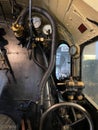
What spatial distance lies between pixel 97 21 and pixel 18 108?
1.60 metres

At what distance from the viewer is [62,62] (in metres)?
4.44

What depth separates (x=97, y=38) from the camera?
8.73ft

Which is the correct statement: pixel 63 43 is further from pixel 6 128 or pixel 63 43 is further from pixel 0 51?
pixel 6 128

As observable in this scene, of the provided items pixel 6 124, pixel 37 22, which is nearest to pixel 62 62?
pixel 37 22

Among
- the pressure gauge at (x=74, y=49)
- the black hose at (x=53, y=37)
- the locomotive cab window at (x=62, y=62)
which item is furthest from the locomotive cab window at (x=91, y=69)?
the black hose at (x=53, y=37)

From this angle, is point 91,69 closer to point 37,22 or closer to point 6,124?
point 37,22

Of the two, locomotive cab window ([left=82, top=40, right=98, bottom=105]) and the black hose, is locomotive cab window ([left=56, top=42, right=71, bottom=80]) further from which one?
the black hose

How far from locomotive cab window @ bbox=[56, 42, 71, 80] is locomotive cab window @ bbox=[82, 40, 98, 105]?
0.68 m

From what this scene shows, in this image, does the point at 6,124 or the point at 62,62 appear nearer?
the point at 6,124

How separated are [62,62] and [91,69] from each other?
1240 millimetres

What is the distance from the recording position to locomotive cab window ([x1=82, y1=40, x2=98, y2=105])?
9.76 feet

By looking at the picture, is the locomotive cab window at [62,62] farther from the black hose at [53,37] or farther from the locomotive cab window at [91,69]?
the black hose at [53,37]

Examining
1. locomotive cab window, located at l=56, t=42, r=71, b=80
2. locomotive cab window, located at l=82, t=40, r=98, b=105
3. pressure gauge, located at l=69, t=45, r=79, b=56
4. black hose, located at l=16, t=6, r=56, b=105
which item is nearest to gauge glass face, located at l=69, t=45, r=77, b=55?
pressure gauge, located at l=69, t=45, r=79, b=56

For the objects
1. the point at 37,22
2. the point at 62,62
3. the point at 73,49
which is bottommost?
the point at 62,62
